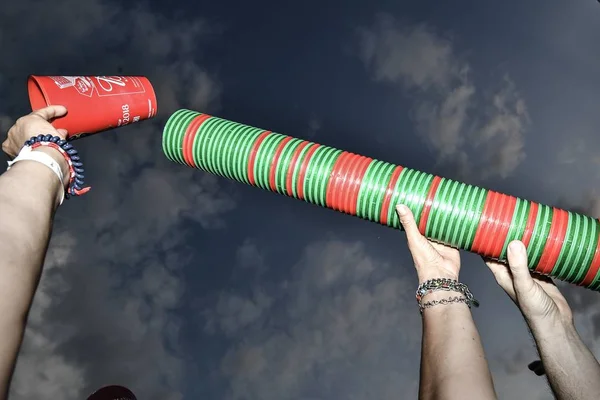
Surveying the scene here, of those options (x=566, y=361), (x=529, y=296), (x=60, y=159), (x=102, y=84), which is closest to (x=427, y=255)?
(x=529, y=296)

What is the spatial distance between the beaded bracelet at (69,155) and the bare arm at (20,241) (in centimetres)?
35

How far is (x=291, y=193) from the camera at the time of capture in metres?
5.23

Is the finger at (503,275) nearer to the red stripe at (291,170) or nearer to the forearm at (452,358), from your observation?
the forearm at (452,358)

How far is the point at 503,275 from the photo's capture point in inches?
190

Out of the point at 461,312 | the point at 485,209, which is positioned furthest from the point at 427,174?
the point at 461,312

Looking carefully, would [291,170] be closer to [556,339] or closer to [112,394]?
[556,339]

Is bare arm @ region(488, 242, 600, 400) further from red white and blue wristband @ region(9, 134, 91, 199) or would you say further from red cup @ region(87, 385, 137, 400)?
red cup @ region(87, 385, 137, 400)

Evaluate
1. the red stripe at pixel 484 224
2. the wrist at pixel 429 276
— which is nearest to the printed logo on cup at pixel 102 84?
the wrist at pixel 429 276

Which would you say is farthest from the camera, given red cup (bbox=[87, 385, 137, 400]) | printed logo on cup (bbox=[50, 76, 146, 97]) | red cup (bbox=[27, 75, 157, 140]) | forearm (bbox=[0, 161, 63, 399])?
red cup (bbox=[87, 385, 137, 400])

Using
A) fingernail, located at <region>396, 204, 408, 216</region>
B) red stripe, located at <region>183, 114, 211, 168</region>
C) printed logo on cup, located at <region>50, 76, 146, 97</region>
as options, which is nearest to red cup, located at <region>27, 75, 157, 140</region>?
printed logo on cup, located at <region>50, 76, 146, 97</region>

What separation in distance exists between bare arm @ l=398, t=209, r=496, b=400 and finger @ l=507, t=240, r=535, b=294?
61cm

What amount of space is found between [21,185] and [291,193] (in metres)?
3.28

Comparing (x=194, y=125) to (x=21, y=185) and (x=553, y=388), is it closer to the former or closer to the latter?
(x=21, y=185)

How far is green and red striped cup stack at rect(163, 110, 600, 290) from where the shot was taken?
4461mm
